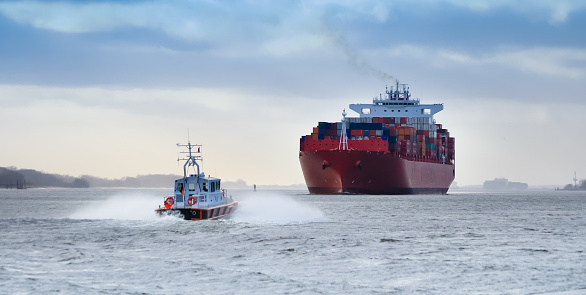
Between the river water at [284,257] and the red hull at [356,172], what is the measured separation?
54.5 meters

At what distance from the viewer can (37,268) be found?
30.6 m

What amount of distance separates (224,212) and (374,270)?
25.7m

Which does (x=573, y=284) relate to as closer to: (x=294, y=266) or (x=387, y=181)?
(x=294, y=266)

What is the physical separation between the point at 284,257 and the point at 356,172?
78.0m

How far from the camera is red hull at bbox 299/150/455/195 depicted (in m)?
110

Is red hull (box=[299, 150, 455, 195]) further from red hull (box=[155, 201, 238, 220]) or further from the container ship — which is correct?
red hull (box=[155, 201, 238, 220])

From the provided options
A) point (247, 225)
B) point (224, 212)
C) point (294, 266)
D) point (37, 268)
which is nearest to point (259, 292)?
point (294, 266)

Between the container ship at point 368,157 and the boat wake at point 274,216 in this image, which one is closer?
the boat wake at point 274,216

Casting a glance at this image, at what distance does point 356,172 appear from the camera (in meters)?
112

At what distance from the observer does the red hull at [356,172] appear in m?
110

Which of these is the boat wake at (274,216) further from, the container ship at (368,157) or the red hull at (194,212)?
the container ship at (368,157)

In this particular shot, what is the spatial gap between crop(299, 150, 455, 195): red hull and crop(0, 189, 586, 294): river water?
179 feet

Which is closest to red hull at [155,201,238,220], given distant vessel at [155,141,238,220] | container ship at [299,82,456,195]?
distant vessel at [155,141,238,220]

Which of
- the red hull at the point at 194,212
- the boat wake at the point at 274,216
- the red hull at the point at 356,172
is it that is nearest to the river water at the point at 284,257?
the red hull at the point at 194,212
